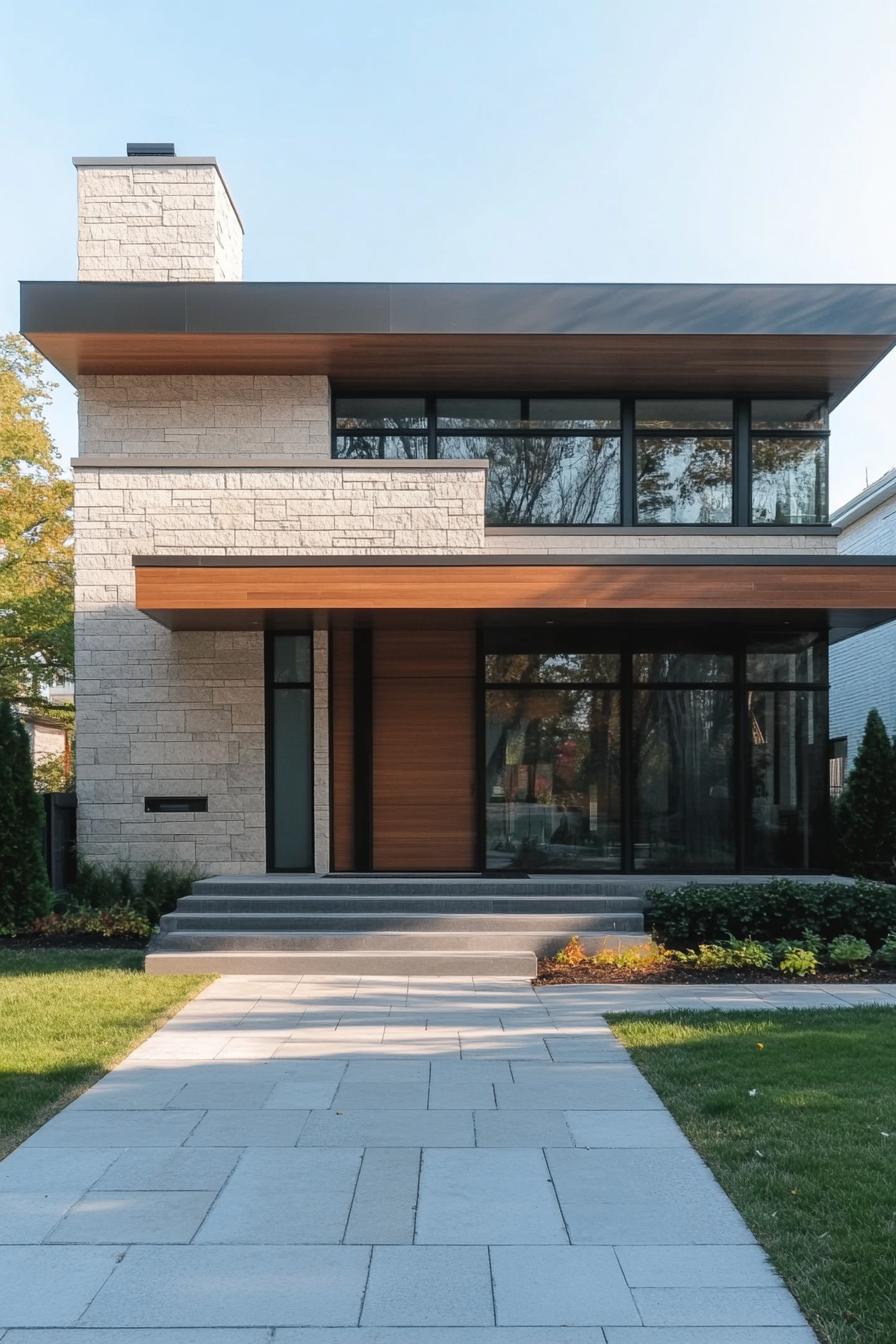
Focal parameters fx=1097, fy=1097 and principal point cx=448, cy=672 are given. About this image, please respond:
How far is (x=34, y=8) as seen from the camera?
11.5 metres

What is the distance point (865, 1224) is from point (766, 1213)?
0.39 m

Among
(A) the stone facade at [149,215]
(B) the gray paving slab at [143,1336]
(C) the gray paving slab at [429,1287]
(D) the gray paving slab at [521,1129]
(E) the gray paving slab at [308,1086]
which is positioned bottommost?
(E) the gray paving slab at [308,1086]

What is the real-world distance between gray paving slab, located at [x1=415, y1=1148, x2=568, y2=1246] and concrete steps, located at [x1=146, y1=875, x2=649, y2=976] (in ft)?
16.6

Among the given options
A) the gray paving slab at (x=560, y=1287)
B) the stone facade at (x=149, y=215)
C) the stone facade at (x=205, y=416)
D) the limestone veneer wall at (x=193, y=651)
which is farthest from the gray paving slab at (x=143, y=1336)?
the stone facade at (x=149, y=215)

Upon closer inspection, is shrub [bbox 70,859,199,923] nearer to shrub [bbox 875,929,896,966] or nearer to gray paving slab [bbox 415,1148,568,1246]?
shrub [bbox 875,929,896,966]

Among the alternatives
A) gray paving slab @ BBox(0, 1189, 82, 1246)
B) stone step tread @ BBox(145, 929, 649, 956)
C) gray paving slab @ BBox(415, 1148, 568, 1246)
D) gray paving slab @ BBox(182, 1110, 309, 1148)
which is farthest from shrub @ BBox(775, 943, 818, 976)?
gray paving slab @ BBox(0, 1189, 82, 1246)

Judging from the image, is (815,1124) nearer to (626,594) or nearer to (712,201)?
(626,594)

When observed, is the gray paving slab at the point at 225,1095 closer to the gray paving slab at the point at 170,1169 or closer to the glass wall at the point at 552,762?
the gray paving slab at the point at 170,1169

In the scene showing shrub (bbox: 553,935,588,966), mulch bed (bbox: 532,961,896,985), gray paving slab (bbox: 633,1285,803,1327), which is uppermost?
gray paving slab (bbox: 633,1285,803,1327)

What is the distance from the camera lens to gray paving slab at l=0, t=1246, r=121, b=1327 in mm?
3799

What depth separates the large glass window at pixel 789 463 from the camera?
1375 centimetres

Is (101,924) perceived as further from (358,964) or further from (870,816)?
(870,816)

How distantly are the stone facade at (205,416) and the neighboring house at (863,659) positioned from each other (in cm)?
891

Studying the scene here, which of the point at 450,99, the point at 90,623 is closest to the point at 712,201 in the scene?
the point at 450,99
